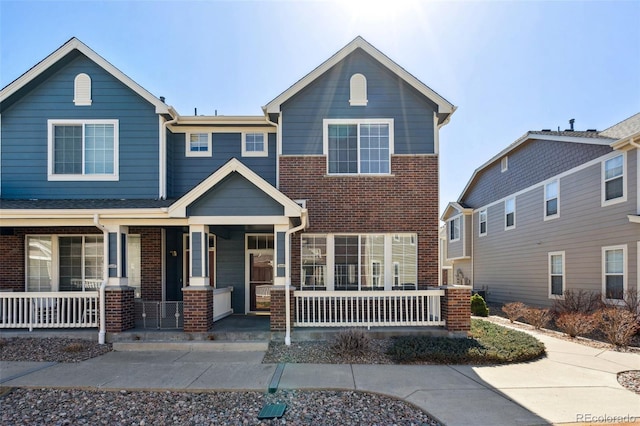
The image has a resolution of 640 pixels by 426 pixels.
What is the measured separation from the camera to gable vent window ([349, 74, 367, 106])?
10773 mm

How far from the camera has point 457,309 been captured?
9.20 meters

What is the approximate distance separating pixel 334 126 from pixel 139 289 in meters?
7.39

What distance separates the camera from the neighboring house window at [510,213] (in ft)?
57.7

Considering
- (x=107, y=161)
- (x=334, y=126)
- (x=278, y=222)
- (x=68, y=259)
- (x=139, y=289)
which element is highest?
(x=334, y=126)

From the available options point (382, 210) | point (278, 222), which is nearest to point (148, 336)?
point (278, 222)

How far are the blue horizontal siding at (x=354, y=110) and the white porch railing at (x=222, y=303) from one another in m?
4.22

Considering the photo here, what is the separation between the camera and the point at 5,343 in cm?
861

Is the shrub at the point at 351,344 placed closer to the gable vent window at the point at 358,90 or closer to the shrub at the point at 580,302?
the gable vent window at the point at 358,90

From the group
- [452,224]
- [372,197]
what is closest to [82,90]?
[372,197]

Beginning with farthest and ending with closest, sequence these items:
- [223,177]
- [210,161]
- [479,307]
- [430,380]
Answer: [479,307], [210,161], [223,177], [430,380]

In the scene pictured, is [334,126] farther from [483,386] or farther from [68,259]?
[68,259]

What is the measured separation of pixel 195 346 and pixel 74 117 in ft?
24.3

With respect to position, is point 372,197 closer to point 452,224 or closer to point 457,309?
point 457,309

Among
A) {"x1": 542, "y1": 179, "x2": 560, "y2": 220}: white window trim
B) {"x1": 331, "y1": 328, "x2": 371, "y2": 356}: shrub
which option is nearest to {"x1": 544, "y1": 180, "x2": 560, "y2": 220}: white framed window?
{"x1": 542, "y1": 179, "x2": 560, "y2": 220}: white window trim
